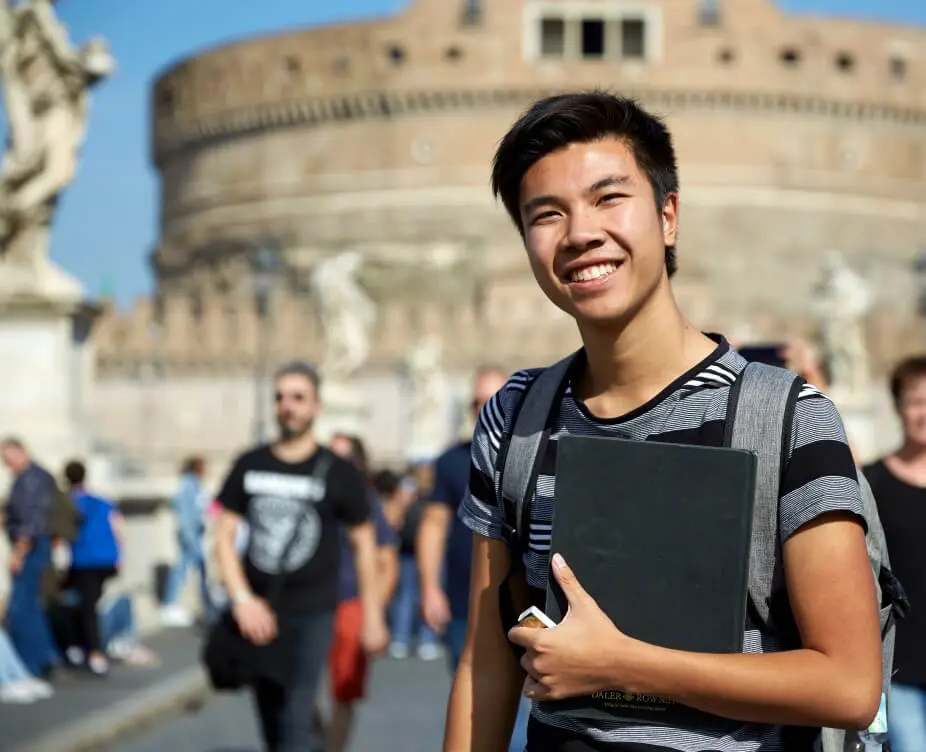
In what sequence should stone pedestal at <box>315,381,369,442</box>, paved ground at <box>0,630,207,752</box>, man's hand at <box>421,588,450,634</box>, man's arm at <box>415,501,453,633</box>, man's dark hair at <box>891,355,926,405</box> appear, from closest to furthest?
man's dark hair at <box>891,355,926,405</box> < man's arm at <box>415,501,453,633</box> < man's hand at <box>421,588,450,634</box> < paved ground at <box>0,630,207,752</box> < stone pedestal at <box>315,381,369,442</box>

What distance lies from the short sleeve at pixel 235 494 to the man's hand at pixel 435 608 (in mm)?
782

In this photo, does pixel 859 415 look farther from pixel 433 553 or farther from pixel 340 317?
pixel 433 553

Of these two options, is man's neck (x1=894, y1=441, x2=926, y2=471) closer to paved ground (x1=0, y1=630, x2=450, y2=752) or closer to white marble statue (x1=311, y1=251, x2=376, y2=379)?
paved ground (x1=0, y1=630, x2=450, y2=752)

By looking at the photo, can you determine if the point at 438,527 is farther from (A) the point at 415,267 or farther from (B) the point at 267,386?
(A) the point at 415,267

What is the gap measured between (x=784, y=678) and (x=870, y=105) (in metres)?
44.6

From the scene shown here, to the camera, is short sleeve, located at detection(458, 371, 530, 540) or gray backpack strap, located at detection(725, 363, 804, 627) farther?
short sleeve, located at detection(458, 371, 530, 540)

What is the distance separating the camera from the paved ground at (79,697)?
5.87 meters

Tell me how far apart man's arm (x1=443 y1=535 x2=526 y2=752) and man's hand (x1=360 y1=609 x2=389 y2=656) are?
10.0 feet

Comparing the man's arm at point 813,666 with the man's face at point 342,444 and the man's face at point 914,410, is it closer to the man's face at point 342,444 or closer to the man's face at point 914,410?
the man's face at point 914,410

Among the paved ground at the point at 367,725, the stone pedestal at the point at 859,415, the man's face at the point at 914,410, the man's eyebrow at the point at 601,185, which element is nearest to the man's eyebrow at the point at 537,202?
the man's eyebrow at the point at 601,185

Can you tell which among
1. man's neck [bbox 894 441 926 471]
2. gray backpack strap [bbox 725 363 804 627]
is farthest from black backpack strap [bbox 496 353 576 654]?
man's neck [bbox 894 441 926 471]

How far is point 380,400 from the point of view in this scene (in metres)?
32.5

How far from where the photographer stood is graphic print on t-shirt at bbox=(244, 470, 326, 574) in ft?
15.4

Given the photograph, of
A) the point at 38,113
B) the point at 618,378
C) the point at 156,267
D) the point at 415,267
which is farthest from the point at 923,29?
the point at 618,378
